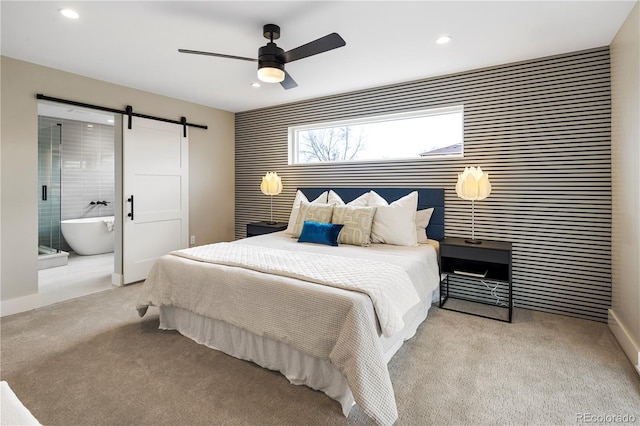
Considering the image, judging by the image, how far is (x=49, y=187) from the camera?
5.31 meters

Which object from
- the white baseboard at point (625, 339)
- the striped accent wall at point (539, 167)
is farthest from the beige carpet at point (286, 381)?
the striped accent wall at point (539, 167)

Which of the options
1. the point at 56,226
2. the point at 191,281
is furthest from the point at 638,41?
the point at 56,226

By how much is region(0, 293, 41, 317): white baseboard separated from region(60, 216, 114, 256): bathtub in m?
2.70

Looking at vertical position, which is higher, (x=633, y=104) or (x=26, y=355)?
(x=633, y=104)

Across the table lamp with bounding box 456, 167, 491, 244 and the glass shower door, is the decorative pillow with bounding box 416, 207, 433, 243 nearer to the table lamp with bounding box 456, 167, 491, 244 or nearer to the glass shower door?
the table lamp with bounding box 456, 167, 491, 244

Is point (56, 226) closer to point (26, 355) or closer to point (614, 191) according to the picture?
point (26, 355)

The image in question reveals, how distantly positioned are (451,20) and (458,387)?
2574 millimetres

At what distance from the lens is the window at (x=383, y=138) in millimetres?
3707

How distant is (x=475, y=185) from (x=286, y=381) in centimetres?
244

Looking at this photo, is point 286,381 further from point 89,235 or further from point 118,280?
point 89,235

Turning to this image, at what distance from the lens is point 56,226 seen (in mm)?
5371

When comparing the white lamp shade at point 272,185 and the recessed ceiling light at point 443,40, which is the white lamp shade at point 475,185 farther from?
the white lamp shade at point 272,185

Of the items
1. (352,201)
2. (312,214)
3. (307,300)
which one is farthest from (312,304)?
(352,201)

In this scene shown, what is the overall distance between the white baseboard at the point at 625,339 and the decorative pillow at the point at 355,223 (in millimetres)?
2066
